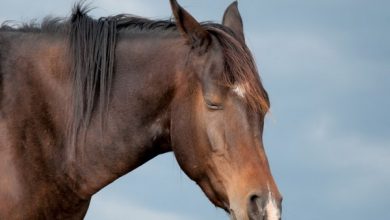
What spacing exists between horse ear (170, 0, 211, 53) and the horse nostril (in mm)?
1525

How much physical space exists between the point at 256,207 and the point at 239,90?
105 centimetres

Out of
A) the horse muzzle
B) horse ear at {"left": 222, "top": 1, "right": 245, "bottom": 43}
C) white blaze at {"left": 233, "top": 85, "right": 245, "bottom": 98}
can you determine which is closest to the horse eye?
white blaze at {"left": 233, "top": 85, "right": 245, "bottom": 98}

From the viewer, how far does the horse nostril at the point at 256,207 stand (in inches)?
258

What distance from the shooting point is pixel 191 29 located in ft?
24.3

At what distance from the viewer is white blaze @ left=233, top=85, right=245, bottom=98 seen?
6.95 meters

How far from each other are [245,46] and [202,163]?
1189 millimetres

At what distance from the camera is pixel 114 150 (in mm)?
7562

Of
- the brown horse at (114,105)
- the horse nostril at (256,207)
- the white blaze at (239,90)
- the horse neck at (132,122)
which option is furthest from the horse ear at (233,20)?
the horse nostril at (256,207)

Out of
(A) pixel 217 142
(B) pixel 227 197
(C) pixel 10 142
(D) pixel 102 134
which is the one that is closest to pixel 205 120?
(A) pixel 217 142

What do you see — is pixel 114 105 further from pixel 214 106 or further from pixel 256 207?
pixel 256 207

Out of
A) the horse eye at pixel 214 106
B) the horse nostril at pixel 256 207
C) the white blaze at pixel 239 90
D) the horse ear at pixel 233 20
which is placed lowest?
the horse nostril at pixel 256 207

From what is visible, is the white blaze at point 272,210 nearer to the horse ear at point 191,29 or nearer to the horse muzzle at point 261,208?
the horse muzzle at point 261,208

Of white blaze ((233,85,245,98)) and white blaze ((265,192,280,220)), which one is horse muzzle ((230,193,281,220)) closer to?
white blaze ((265,192,280,220))

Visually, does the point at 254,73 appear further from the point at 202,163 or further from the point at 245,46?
the point at 202,163
